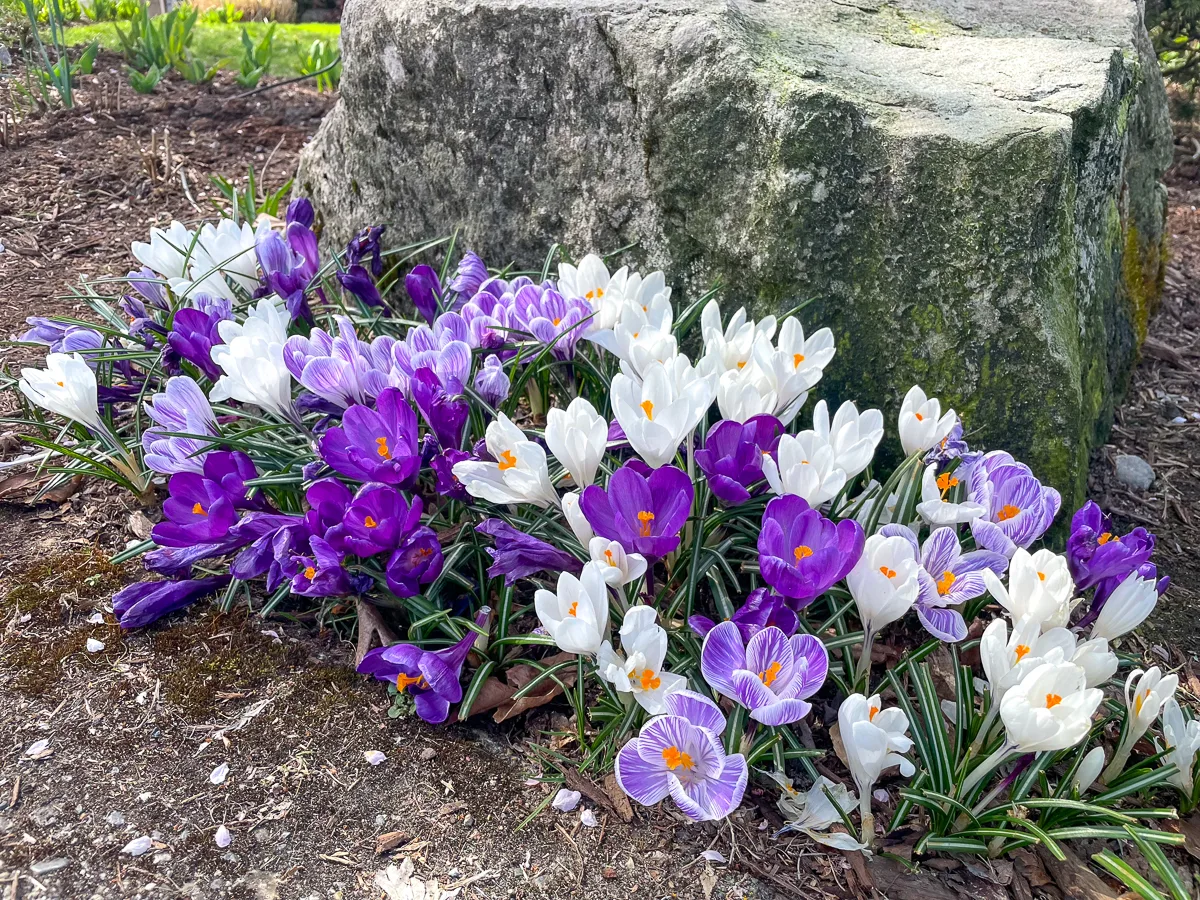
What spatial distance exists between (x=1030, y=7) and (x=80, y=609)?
3482 millimetres

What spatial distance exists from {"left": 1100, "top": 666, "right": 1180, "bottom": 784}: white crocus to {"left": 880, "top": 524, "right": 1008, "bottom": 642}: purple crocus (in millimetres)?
308

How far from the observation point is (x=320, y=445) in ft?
6.01

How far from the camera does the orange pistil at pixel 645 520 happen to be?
1646 millimetres

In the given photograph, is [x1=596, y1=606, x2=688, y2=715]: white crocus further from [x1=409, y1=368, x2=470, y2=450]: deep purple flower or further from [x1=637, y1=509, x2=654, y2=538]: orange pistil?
[x1=409, y1=368, x2=470, y2=450]: deep purple flower

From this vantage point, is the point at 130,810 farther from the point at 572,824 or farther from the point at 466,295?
the point at 466,295

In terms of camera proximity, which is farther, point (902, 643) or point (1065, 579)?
point (902, 643)

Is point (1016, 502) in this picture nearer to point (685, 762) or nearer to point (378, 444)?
point (685, 762)

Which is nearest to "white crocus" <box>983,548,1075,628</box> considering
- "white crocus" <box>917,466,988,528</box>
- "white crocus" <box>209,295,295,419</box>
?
"white crocus" <box>917,466,988,528</box>

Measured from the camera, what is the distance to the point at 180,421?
209 cm

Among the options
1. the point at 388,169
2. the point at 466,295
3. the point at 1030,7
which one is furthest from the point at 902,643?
the point at 1030,7

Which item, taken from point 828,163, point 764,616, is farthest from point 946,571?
point 828,163

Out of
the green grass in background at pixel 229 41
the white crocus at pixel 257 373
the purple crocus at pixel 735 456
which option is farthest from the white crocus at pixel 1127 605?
the green grass in background at pixel 229 41

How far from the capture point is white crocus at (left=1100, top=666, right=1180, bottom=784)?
165 centimetres

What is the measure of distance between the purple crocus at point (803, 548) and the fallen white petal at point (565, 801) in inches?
22.0
